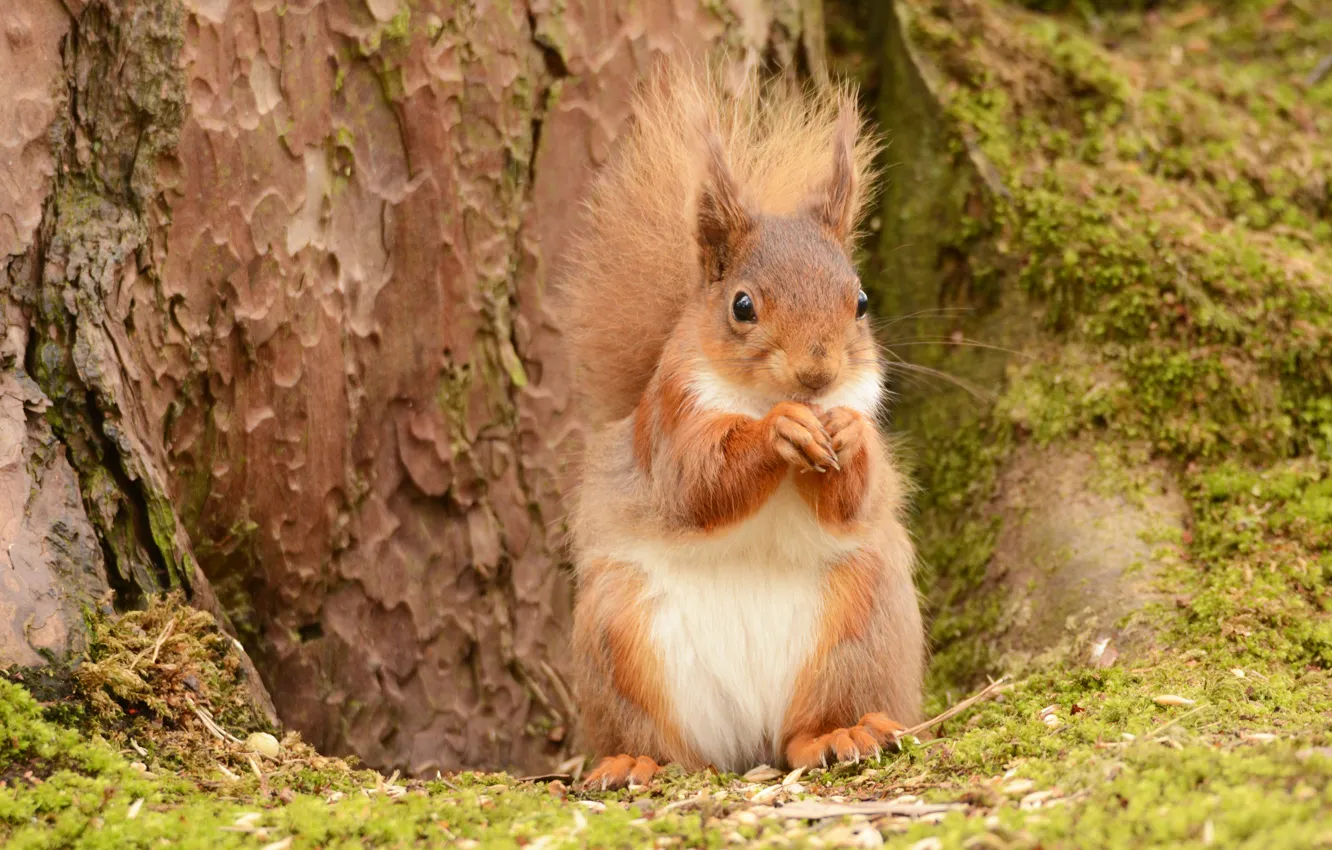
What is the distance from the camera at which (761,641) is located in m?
2.94

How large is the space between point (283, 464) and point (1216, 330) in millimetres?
2467

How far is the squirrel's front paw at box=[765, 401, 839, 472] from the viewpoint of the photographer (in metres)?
2.65

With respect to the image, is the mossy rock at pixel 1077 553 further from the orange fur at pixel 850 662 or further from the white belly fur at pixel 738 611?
the white belly fur at pixel 738 611

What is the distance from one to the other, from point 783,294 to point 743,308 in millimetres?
90

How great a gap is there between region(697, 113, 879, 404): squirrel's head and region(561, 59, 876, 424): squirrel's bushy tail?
67 mm

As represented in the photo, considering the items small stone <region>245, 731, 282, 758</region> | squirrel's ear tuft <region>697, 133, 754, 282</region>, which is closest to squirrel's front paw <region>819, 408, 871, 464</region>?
squirrel's ear tuft <region>697, 133, 754, 282</region>

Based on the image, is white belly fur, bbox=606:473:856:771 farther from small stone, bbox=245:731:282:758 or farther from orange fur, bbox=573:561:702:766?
Result: small stone, bbox=245:731:282:758

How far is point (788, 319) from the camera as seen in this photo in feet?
9.14

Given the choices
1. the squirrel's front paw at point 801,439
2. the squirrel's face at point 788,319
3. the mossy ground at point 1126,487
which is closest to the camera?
the mossy ground at point 1126,487

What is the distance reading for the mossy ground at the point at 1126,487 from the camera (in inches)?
87.9

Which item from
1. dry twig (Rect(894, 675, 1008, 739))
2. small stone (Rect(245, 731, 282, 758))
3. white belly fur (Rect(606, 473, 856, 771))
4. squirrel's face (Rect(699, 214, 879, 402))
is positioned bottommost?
small stone (Rect(245, 731, 282, 758))

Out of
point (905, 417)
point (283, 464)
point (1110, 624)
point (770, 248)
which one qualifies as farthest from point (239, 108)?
point (1110, 624)

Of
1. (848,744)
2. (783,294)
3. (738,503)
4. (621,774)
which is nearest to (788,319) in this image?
(783,294)

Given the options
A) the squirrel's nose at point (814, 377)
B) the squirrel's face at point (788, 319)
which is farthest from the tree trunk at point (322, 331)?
the squirrel's nose at point (814, 377)
